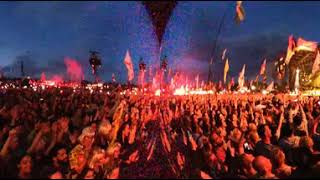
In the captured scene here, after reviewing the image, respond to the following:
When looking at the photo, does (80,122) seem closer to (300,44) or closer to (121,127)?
(121,127)

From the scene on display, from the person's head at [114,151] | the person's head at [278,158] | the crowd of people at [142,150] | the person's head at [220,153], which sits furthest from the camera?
the person's head at [114,151]

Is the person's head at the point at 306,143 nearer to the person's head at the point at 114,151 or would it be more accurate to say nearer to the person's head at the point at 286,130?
the person's head at the point at 286,130

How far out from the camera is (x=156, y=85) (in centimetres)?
4038

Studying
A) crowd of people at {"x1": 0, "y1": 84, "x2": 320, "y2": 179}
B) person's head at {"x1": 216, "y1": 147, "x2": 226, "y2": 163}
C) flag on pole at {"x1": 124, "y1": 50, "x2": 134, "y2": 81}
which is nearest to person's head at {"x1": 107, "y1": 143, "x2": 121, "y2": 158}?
crowd of people at {"x1": 0, "y1": 84, "x2": 320, "y2": 179}

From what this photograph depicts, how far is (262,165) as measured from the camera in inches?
285

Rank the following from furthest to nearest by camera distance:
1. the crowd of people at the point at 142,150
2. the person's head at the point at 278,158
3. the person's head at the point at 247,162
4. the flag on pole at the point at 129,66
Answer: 1. the flag on pole at the point at 129,66
2. the person's head at the point at 278,158
3. the crowd of people at the point at 142,150
4. the person's head at the point at 247,162

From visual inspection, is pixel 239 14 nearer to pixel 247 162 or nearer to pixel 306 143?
pixel 306 143

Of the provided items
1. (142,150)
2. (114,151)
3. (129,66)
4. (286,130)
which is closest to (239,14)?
(286,130)

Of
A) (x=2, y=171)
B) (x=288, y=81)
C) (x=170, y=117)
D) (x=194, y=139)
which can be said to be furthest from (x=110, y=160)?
(x=288, y=81)

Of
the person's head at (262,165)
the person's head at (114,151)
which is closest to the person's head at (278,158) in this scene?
the person's head at (262,165)

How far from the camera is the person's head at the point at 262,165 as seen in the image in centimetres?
721

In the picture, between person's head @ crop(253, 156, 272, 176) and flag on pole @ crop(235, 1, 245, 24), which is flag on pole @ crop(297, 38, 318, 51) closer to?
flag on pole @ crop(235, 1, 245, 24)

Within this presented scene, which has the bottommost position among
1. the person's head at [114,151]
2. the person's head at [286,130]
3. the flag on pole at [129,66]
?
the person's head at [114,151]

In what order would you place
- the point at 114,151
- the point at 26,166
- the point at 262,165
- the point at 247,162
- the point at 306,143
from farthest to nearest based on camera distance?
the point at 306,143 → the point at 114,151 → the point at 247,162 → the point at 262,165 → the point at 26,166
